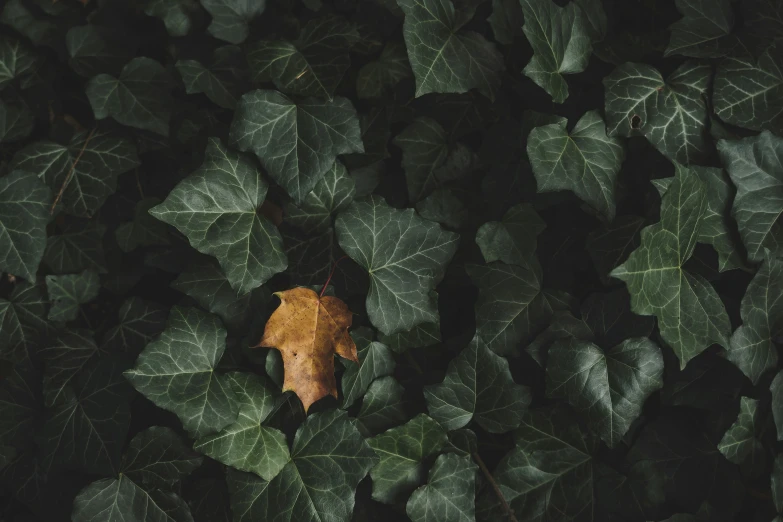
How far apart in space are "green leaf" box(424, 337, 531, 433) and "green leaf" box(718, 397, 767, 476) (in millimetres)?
313

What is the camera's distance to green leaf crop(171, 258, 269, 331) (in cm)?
118

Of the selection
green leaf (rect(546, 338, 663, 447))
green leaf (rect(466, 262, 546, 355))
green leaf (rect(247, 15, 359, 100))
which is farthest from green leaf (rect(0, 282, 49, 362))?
green leaf (rect(546, 338, 663, 447))

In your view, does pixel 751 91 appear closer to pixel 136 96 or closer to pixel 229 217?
pixel 229 217

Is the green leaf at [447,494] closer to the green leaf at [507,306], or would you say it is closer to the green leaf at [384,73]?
the green leaf at [507,306]

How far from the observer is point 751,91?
1.09 meters

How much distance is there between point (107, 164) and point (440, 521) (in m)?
0.91

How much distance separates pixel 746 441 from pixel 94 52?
1.38 m

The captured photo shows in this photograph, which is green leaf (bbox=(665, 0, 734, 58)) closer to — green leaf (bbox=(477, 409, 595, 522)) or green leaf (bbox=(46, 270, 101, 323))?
green leaf (bbox=(477, 409, 595, 522))

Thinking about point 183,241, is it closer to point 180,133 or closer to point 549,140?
point 180,133

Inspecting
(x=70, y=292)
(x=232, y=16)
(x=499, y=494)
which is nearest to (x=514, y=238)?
(x=499, y=494)

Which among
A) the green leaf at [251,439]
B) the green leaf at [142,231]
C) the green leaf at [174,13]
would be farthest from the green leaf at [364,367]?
the green leaf at [174,13]

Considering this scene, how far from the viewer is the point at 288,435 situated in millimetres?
1183

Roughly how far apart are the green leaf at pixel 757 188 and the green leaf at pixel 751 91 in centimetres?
5

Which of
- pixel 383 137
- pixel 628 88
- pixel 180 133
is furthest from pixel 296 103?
pixel 628 88
